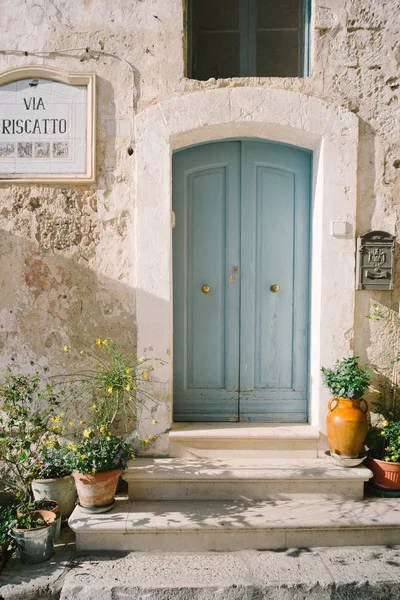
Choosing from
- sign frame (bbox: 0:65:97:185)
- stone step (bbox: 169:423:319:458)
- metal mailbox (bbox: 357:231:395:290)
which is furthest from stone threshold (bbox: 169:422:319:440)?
sign frame (bbox: 0:65:97:185)

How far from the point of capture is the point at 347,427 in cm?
340

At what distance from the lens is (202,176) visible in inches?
→ 155

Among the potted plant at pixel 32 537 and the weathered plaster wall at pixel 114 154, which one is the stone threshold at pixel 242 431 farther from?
the potted plant at pixel 32 537

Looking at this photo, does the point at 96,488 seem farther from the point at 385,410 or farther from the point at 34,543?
the point at 385,410

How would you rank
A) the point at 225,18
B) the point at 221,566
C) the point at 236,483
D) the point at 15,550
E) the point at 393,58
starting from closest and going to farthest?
the point at 221,566 → the point at 15,550 → the point at 236,483 → the point at 393,58 → the point at 225,18

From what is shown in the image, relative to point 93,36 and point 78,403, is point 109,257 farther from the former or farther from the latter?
point 93,36

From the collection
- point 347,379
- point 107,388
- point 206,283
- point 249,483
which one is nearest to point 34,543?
point 107,388

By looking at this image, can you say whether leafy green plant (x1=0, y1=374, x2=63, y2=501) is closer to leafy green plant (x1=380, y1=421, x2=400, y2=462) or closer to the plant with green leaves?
the plant with green leaves

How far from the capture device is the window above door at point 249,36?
3.88 m

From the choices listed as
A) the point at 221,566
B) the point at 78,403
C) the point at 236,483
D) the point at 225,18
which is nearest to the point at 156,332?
the point at 78,403

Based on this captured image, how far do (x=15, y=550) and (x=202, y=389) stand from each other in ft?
5.80

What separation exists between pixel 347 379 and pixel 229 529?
1.34m

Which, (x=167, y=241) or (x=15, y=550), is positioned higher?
(x=167, y=241)

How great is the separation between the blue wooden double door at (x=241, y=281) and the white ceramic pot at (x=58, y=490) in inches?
40.5
